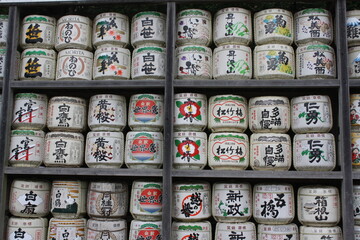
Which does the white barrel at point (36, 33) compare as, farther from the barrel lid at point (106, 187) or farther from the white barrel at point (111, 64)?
the barrel lid at point (106, 187)

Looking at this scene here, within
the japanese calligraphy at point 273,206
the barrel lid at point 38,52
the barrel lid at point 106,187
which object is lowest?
the japanese calligraphy at point 273,206

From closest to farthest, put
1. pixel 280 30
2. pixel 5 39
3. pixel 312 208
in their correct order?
pixel 312 208
pixel 280 30
pixel 5 39

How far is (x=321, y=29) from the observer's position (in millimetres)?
1854

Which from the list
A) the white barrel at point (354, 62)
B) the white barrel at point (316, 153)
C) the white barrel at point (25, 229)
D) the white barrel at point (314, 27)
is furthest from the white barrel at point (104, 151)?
the white barrel at point (354, 62)

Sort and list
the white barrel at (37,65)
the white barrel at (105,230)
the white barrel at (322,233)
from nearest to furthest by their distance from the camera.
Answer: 1. the white barrel at (322,233)
2. the white barrel at (105,230)
3. the white barrel at (37,65)

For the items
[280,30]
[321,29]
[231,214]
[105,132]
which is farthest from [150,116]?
[321,29]

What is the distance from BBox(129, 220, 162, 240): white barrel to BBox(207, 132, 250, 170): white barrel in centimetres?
37

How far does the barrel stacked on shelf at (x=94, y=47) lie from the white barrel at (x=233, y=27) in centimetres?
27

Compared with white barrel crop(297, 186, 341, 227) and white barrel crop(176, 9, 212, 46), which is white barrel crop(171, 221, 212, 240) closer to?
white barrel crop(297, 186, 341, 227)

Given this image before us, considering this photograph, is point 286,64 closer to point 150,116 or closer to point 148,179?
point 150,116

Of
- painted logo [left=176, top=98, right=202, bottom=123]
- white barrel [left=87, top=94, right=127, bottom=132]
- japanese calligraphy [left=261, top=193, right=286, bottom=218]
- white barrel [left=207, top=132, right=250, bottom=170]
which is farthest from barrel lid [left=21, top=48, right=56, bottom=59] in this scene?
japanese calligraphy [left=261, top=193, right=286, bottom=218]

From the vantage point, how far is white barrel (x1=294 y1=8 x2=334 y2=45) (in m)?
1.85

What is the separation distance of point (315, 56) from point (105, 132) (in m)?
1.00

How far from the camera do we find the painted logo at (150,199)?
1.81 m
